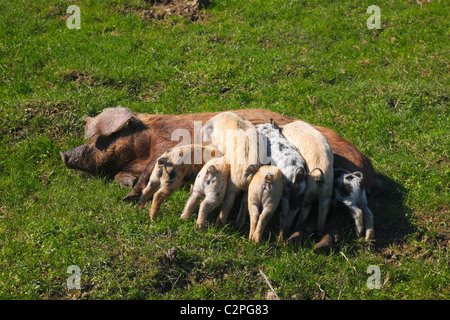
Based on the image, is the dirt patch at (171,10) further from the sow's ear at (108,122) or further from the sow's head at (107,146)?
the sow's head at (107,146)

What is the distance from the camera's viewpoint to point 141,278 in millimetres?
4652

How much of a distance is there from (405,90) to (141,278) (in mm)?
5185

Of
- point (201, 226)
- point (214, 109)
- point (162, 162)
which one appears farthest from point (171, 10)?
point (201, 226)

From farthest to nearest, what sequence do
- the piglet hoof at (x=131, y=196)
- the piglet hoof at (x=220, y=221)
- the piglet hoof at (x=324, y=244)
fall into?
the piglet hoof at (x=131, y=196) → the piglet hoof at (x=220, y=221) → the piglet hoof at (x=324, y=244)

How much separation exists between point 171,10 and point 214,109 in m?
3.05

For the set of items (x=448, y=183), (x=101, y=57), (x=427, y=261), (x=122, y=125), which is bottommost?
(x=427, y=261)

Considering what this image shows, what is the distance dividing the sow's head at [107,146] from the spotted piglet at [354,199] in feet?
8.52

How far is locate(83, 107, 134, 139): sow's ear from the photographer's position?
257 inches

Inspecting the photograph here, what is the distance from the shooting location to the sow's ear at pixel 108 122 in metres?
6.53

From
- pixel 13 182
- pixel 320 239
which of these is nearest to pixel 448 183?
pixel 320 239

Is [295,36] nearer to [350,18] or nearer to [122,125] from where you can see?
[350,18]

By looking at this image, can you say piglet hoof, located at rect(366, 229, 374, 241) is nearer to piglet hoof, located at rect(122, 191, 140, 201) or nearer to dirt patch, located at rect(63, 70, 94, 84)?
piglet hoof, located at rect(122, 191, 140, 201)
